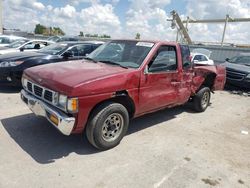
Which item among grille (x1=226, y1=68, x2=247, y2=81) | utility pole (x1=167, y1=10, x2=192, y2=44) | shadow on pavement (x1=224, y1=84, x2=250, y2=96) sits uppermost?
utility pole (x1=167, y1=10, x2=192, y2=44)

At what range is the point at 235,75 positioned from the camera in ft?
33.0

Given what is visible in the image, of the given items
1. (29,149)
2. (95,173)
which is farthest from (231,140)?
(29,149)

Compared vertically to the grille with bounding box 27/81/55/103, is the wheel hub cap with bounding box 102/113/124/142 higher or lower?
lower

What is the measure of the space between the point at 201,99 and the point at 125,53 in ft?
9.28

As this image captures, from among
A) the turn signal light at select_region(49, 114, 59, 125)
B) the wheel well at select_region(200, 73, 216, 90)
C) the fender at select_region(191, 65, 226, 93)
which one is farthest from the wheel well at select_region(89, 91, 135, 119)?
the wheel well at select_region(200, 73, 216, 90)

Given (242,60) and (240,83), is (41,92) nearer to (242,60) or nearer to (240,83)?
(240,83)

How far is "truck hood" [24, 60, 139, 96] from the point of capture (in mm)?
3459

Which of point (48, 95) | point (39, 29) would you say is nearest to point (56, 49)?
point (48, 95)

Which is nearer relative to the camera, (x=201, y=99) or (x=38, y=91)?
(x=38, y=91)

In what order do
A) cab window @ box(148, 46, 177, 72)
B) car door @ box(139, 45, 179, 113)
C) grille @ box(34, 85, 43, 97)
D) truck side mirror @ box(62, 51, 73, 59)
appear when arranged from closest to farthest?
grille @ box(34, 85, 43, 97), car door @ box(139, 45, 179, 113), cab window @ box(148, 46, 177, 72), truck side mirror @ box(62, 51, 73, 59)

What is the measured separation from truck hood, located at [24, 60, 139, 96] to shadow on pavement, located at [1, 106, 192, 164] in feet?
3.33

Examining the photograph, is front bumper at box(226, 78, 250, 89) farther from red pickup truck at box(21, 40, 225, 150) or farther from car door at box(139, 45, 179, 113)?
car door at box(139, 45, 179, 113)

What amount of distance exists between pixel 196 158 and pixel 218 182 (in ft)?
2.17

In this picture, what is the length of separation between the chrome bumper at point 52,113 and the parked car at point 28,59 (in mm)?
3108
